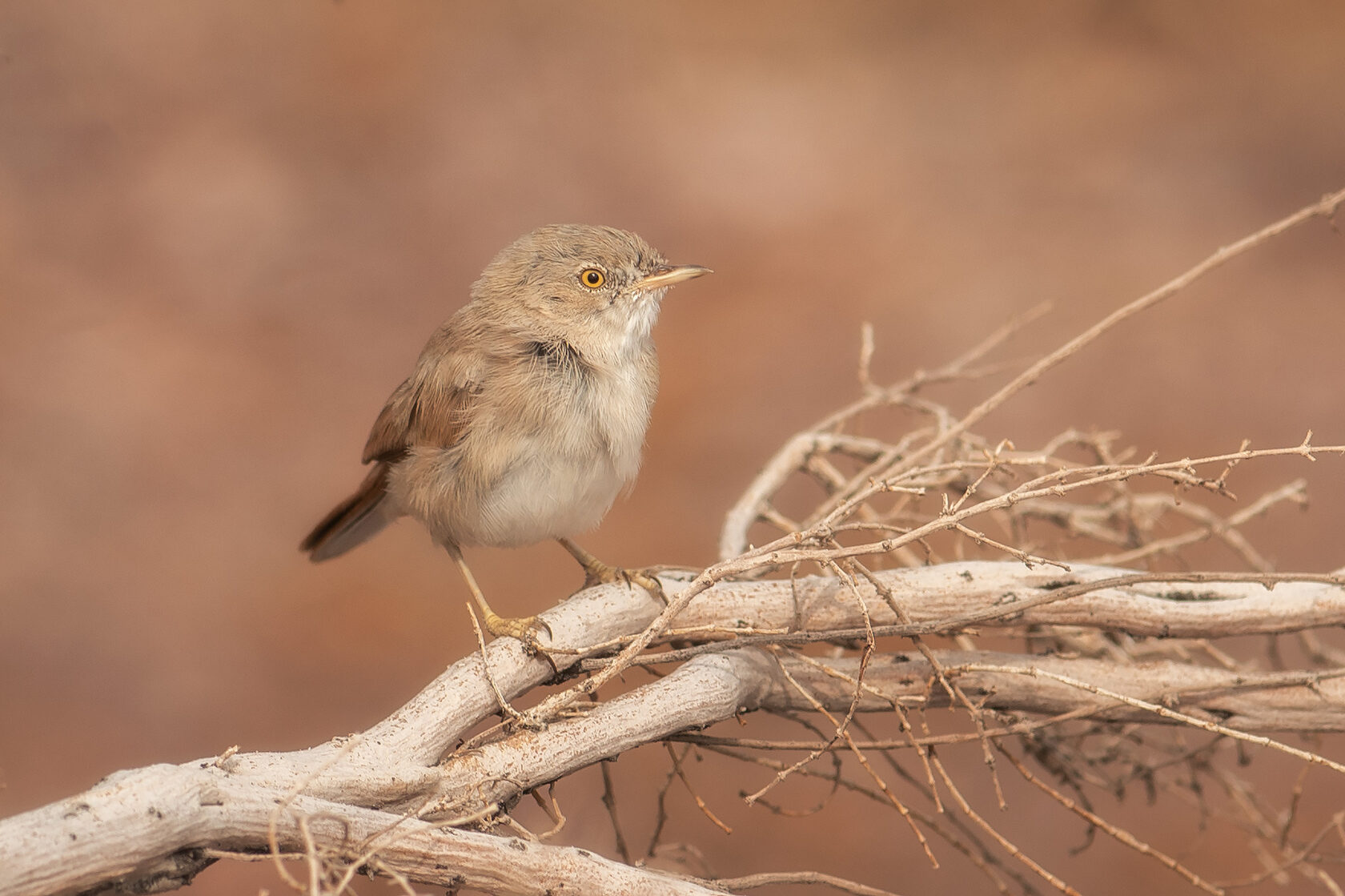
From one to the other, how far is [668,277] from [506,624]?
104 cm

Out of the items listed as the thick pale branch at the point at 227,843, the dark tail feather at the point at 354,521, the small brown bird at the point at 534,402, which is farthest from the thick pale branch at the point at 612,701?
the dark tail feather at the point at 354,521

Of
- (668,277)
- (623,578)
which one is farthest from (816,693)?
(668,277)

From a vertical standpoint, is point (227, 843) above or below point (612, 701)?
below

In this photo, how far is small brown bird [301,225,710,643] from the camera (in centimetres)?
271

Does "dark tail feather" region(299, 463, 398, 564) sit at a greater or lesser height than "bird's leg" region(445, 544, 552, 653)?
greater

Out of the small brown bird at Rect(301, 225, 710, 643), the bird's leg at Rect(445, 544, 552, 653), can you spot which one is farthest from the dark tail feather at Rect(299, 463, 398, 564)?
the bird's leg at Rect(445, 544, 552, 653)

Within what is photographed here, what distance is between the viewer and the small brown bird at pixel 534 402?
2.71 meters

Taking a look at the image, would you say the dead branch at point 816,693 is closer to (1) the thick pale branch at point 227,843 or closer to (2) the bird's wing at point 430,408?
(1) the thick pale branch at point 227,843

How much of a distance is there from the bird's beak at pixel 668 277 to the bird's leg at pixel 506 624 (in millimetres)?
902

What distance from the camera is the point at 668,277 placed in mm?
2965

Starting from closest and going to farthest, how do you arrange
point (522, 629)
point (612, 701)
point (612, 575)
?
1. point (612, 701)
2. point (522, 629)
3. point (612, 575)

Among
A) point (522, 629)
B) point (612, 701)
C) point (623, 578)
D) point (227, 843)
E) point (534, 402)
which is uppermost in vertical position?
point (534, 402)

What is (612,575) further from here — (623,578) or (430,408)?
(430,408)

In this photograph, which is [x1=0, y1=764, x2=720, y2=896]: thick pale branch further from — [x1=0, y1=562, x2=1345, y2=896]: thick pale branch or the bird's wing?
the bird's wing
